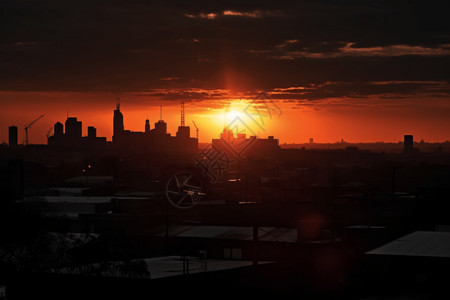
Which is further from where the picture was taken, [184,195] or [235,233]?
[184,195]

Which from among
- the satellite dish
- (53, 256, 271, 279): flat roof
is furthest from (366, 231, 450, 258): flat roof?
the satellite dish

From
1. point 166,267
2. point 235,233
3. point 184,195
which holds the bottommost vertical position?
point 166,267

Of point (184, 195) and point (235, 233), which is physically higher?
point (184, 195)

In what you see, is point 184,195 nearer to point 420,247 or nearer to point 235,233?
point 235,233

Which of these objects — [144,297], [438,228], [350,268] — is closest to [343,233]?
[438,228]

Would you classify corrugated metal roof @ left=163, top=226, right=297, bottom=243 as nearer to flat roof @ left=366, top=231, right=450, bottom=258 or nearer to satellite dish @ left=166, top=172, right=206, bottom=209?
flat roof @ left=366, top=231, right=450, bottom=258

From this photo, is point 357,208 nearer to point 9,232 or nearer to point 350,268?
point 350,268

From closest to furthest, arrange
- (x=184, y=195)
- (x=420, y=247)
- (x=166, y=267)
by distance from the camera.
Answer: (x=420, y=247)
(x=166, y=267)
(x=184, y=195)

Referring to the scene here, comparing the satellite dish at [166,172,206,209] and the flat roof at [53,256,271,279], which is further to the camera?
the satellite dish at [166,172,206,209]

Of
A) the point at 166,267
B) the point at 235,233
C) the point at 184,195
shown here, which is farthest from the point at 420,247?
the point at 184,195
